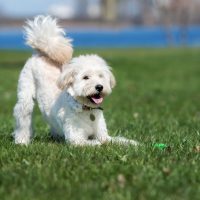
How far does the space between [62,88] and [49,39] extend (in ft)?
3.07

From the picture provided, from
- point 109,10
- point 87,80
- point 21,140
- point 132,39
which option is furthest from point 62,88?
point 109,10

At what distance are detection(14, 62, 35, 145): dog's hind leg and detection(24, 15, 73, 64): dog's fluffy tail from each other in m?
0.34

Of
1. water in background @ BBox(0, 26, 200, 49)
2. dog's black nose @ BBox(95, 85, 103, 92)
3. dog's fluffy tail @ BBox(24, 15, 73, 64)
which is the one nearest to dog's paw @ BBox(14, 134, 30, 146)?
dog's fluffy tail @ BBox(24, 15, 73, 64)

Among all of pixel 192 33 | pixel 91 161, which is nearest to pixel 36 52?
pixel 91 161

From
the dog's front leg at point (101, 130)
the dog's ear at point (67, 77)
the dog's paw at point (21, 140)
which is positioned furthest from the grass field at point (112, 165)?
the dog's ear at point (67, 77)

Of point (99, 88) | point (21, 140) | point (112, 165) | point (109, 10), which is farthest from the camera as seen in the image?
point (109, 10)

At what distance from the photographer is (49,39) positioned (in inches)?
299

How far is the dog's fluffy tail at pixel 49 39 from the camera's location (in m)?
7.54

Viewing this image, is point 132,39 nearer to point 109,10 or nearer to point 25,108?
point 109,10

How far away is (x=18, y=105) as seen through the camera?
301 inches

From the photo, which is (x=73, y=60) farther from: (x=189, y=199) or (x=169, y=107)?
(x=169, y=107)

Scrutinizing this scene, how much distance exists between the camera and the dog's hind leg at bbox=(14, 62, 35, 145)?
24.9 ft

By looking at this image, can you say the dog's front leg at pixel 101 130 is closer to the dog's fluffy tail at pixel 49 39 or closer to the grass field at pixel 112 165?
the grass field at pixel 112 165

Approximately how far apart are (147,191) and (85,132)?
7.41ft
